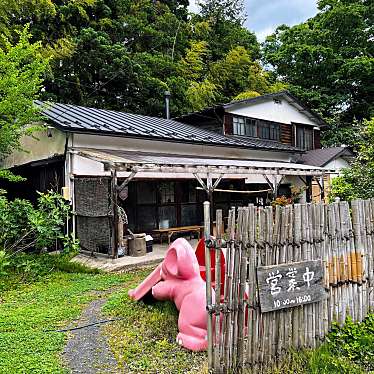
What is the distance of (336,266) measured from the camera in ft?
13.3

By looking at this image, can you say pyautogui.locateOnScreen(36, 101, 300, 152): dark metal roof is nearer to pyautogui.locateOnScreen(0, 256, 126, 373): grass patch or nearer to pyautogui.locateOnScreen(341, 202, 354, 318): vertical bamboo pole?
pyautogui.locateOnScreen(0, 256, 126, 373): grass patch

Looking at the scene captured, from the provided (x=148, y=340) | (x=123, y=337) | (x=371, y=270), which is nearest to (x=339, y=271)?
(x=371, y=270)

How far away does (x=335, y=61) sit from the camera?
29.3 meters

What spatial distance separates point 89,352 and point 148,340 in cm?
63

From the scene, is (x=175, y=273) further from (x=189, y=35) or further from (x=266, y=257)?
(x=189, y=35)

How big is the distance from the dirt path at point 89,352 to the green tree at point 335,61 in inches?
1031

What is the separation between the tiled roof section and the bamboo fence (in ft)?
52.8

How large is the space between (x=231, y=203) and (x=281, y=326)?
11637mm

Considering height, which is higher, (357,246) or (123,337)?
(357,246)

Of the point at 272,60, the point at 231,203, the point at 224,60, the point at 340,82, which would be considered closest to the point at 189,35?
the point at 224,60

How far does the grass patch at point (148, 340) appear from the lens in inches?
144

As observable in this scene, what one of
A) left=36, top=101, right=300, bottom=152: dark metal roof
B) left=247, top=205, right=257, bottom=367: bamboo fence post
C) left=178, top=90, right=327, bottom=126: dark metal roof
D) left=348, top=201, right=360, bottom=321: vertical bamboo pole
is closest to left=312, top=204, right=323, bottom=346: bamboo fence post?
left=348, top=201, right=360, bottom=321: vertical bamboo pole

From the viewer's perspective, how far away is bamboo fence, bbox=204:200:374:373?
3383 mm

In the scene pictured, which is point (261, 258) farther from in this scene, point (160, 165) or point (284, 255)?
point (160, 165)
